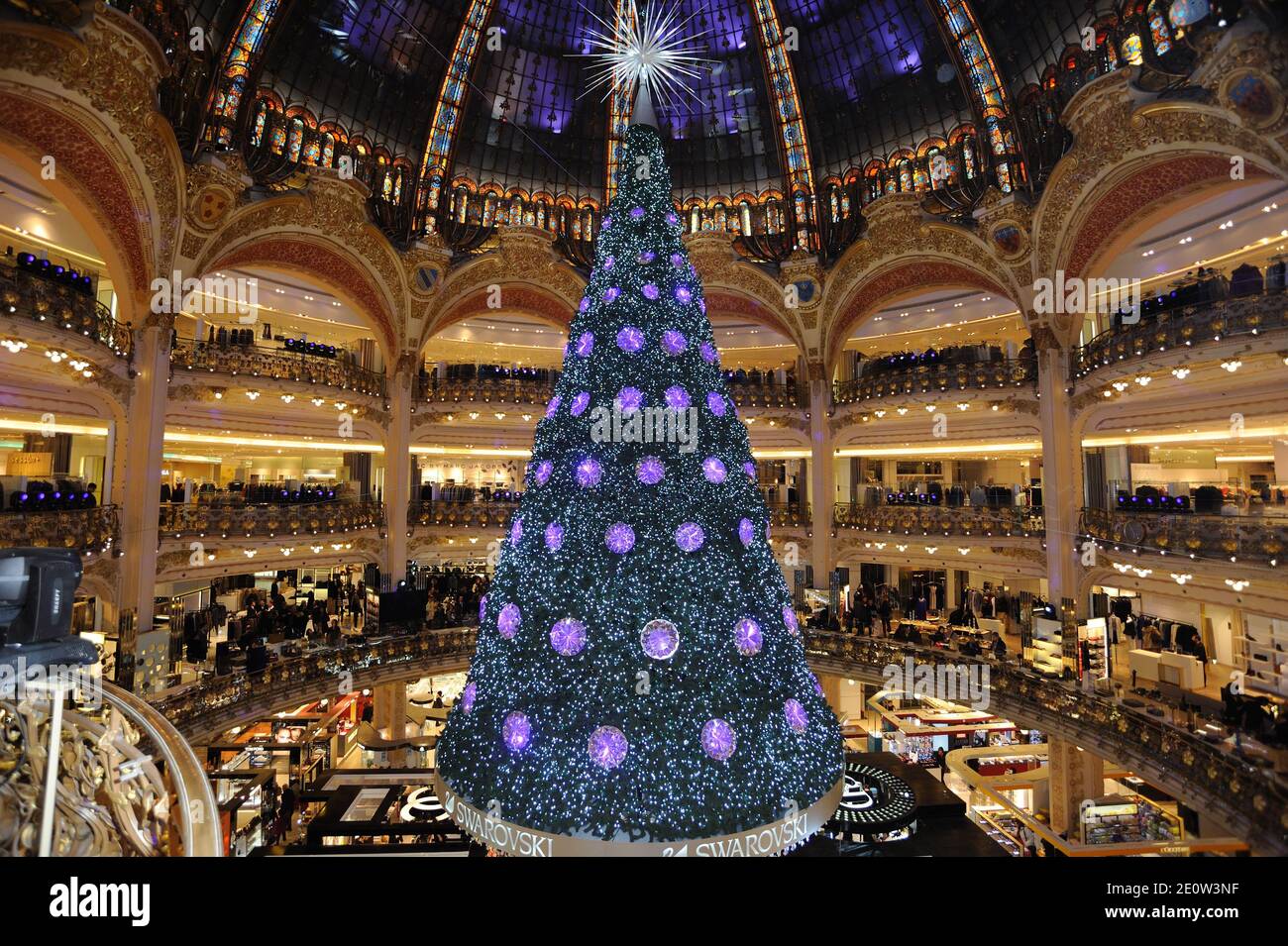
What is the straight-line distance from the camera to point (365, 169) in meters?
19.4

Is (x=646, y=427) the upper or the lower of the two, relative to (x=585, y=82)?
lower

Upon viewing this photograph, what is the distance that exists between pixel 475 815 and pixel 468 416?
61.9ft

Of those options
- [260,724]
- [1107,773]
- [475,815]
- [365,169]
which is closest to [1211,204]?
[1107,773]

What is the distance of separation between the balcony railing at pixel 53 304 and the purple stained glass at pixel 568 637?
40.8ft

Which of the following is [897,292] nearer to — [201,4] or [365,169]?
[365,169]

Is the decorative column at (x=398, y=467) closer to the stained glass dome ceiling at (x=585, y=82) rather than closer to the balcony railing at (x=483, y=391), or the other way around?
the balcony railing at (x=483, y=391)

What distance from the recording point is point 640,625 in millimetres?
5035

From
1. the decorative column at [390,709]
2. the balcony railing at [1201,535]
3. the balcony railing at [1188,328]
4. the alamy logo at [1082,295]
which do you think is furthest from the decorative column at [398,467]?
the balcony railing at [1188,328]

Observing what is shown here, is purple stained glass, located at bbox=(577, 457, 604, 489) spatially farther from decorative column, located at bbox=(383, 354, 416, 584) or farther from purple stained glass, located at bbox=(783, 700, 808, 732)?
decorative column, located at bbox=(383, 354, 416, 584)

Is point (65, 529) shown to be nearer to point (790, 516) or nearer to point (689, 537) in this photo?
point (689, 537)

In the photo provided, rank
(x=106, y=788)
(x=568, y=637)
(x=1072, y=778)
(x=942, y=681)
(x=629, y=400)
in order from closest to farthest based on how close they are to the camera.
Result: 1. (x=106, y=788)
2. (x=568, y=637)
3. (x=629, y=400)
4. (x=1072, y=778)
5. (x=942, y=681)

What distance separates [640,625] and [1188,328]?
13.8 m
